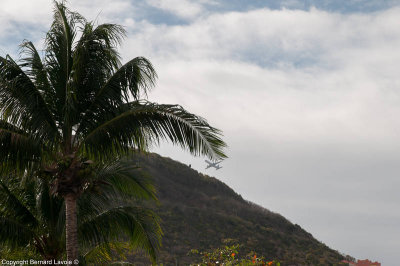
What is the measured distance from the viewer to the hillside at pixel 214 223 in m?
44.2

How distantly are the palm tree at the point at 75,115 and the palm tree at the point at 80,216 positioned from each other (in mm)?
1714

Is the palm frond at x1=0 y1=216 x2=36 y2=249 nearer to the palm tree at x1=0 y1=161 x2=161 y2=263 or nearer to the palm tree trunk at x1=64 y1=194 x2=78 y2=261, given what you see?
the palm tree at x1=0 y1=161 x2=161 y2=263

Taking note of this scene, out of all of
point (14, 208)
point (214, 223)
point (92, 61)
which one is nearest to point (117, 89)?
point (92, 61)

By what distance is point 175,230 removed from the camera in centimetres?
4581

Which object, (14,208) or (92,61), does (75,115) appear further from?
(14,208)

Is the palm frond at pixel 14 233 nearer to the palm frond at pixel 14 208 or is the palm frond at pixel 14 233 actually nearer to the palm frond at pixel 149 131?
the palm frond at pixel 14 208

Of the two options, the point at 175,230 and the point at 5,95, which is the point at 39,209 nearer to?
the point at 5,95

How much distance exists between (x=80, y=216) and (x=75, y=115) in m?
3.06

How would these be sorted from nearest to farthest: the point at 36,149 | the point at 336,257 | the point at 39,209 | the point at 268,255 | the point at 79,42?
the point at 36,149 < the point at 79,42 < the point at 39,209 < the point at 268,255 < the point at 336,257

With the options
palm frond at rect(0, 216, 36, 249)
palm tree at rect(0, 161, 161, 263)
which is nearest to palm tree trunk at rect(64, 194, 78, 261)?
palm tree at rect(0, 161, 161, 263)

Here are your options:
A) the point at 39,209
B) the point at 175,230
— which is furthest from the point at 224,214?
the point at 39,209

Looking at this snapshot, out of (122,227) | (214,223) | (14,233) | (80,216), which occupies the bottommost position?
(14,233)

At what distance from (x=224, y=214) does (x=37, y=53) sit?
44027 millimetres

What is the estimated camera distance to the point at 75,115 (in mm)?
10641
